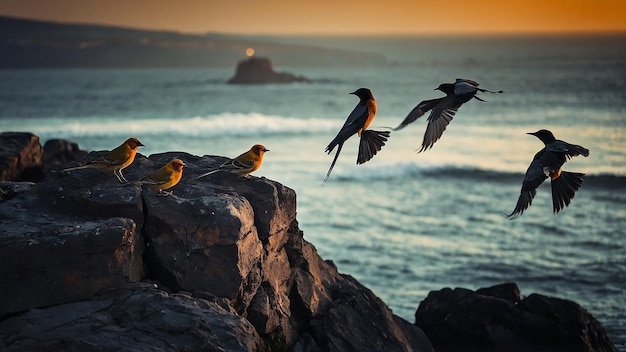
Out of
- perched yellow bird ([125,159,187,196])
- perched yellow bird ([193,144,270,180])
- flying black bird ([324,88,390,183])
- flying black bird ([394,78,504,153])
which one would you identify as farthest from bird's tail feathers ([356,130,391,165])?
perched yellow bird ([125,159,187,196])

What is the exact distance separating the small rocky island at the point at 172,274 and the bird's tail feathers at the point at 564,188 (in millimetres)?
2861

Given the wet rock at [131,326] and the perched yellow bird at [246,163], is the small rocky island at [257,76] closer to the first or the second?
the perched yellow bird at [246,163]

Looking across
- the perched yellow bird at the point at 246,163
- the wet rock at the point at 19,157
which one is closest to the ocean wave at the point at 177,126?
the wet rock at the point at 19,157

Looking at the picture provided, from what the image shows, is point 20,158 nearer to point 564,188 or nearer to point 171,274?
point 171,274

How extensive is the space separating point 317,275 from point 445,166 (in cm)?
3147

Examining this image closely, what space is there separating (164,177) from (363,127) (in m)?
2.35

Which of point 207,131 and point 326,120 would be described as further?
point 326,120

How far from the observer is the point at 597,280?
2233 centimetres

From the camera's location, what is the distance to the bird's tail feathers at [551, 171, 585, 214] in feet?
37.4

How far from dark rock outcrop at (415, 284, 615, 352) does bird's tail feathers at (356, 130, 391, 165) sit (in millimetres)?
4395

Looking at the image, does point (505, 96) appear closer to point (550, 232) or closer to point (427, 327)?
point (550, 232)

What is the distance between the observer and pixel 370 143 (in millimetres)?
11594

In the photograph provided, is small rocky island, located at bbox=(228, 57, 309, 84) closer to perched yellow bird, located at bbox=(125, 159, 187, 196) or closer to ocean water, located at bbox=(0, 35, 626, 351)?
ocean water, located at bbox=(0, 35, 626, 351)

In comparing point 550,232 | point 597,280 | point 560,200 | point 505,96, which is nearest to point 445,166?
point 550,232
